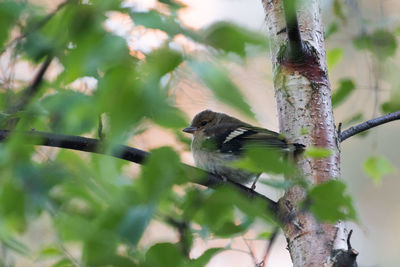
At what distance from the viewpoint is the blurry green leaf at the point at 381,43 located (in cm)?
407

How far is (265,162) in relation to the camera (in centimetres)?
117

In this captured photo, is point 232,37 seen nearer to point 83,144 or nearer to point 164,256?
point 164,256

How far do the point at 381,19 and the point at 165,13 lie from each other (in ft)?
10.9

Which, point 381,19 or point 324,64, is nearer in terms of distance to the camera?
point 324,64

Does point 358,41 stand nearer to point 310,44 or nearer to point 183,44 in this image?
point 310,44

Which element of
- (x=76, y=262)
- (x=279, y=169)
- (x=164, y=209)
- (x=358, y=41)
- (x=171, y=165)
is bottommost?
(x=76, y=262)

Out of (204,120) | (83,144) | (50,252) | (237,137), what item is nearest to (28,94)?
(83,144)

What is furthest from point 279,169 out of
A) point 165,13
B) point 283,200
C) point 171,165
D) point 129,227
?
point 283,200

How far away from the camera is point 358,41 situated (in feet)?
14.0

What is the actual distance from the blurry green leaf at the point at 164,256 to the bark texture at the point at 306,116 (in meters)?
1.15

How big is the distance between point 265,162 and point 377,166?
3577 mm

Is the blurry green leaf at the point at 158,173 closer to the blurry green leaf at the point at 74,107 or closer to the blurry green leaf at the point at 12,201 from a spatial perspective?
the blurry green leaf at the point at 74,107

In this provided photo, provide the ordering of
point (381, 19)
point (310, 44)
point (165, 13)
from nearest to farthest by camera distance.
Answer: point (165, 13) < point (310, 44) < point (381, 19)

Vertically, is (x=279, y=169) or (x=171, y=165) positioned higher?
(x=279, y=169)
